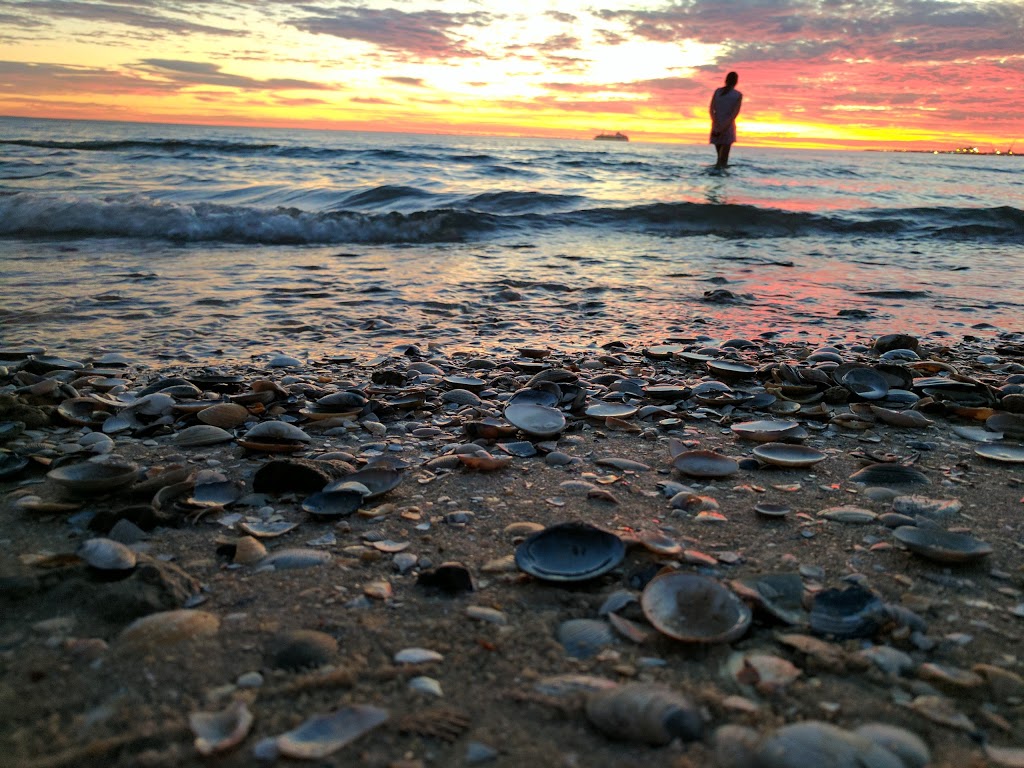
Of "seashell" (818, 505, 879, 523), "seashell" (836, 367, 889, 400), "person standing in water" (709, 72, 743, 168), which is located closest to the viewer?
"seashell" (818, 505, 879, 523)

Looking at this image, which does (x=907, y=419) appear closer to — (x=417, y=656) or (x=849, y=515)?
(x=849, y=515)

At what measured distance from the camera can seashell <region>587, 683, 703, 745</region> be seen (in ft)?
4.13

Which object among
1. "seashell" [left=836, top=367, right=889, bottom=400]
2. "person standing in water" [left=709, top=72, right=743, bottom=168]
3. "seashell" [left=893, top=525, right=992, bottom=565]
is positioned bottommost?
"seashell" [left=893, top=525, right=992, bottom=565]

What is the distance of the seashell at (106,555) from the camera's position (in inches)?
67.7

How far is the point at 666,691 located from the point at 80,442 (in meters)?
2.62

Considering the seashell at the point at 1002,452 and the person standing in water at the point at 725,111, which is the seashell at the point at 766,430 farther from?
the person standing in water at the point at 725,111

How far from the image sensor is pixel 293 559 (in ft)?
6.32

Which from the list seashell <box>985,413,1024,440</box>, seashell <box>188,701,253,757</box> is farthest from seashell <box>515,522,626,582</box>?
seashell <box>985,413,1024,440</box>

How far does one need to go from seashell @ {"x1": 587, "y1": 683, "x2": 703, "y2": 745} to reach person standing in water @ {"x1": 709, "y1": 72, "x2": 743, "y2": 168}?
55.2 ft

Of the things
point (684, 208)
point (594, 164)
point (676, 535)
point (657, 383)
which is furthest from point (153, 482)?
point (594, 164)

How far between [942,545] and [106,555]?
2279mm

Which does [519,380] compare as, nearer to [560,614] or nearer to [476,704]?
[560,614]

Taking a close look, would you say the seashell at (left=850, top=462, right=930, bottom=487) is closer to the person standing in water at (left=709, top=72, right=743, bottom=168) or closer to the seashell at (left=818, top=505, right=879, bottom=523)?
the seashell at (left=818, top=505, right=879, bottom=523)

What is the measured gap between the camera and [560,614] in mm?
1679
